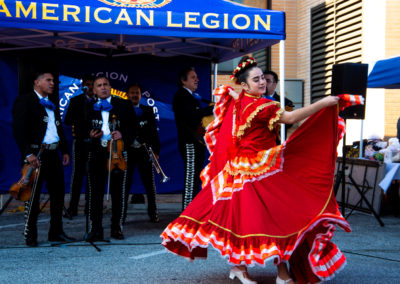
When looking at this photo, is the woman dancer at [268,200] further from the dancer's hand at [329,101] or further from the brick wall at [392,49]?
the brick wall at [392,49]

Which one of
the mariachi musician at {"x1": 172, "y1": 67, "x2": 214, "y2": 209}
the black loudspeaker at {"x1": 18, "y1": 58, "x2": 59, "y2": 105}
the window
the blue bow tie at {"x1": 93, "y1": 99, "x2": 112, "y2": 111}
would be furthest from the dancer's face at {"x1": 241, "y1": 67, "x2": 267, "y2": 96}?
the window

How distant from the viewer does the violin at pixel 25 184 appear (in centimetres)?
514

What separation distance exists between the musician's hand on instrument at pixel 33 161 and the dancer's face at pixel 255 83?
258 centimetres

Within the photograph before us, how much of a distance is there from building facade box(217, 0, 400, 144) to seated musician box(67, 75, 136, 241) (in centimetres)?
481

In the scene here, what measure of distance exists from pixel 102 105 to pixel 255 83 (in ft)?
7.57

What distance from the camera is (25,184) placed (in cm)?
514

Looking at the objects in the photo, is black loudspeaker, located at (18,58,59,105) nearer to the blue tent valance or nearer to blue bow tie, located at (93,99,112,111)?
the blue tent valance

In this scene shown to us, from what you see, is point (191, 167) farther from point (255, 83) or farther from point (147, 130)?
point (255, 83)

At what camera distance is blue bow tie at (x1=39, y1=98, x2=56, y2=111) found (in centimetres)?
536

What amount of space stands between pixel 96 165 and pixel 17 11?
187 cm

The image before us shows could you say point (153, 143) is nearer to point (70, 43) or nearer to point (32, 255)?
point (70, 43)

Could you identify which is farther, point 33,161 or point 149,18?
point 149,18

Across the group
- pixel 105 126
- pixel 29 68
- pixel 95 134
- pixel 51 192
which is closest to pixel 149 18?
pixel 105 126

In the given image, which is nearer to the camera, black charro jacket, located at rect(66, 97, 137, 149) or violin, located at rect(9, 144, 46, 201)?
violin, located at rect(9, 144, 46, 201)
